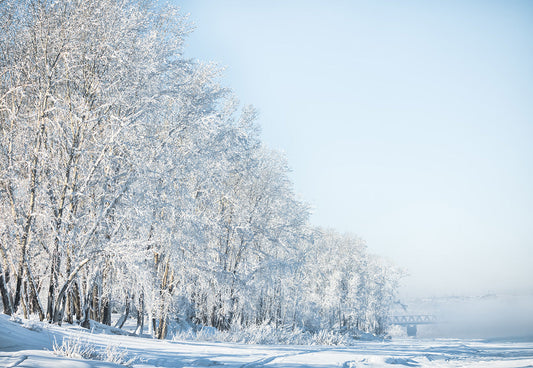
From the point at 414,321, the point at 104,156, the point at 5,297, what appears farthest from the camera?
the point at 414,321

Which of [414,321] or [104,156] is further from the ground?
[104,156]

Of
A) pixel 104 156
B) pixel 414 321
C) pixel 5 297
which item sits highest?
pixel 104 156

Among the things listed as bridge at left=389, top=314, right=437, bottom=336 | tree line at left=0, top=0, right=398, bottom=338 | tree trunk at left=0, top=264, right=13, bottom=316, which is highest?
tree line at left=0, top=0, right=398, bottom=338

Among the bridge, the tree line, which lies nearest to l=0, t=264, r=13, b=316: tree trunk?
the tree line

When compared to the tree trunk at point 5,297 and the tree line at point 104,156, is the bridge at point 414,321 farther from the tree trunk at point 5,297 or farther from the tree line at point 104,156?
the tree trunk at point 5,297

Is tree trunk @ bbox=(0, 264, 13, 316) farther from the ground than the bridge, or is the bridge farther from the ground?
tree trunk @ bbox=(0, 264, 13, 316)

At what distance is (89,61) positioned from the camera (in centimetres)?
959

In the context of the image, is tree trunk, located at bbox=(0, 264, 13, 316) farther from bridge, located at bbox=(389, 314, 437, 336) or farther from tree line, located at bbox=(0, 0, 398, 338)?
bridge, located at bbox=(389, 314, 437, 336)

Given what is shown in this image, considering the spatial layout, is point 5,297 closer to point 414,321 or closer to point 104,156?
point 104,156

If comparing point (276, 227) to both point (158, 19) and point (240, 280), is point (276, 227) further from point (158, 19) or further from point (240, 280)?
point (158, 19)

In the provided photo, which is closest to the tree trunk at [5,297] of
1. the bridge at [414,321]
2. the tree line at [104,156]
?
the tree line at [104,156]

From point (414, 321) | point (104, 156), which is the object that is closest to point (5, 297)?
point (104, 156)

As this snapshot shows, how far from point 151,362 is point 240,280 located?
12.0m

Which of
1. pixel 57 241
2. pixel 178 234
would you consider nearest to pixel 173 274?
pixel 178 234
